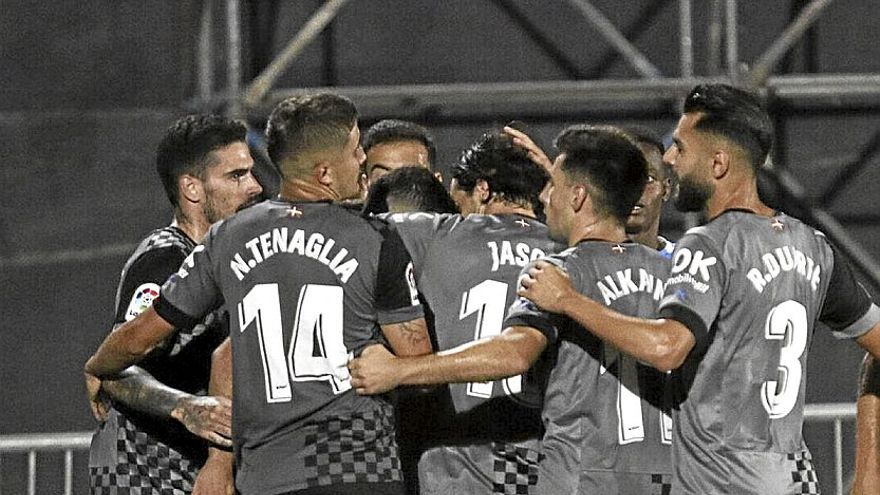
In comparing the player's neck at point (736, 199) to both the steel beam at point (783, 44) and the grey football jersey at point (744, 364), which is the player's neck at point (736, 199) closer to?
the grey football jersey at point (744, 364)

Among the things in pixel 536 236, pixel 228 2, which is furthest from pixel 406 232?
pixel 228 2

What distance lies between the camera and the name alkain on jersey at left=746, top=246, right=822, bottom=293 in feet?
14.5

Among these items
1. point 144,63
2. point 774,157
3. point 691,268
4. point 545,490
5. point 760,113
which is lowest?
point 545,490

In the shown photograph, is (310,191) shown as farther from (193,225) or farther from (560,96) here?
(560,96)

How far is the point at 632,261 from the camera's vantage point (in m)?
4.54

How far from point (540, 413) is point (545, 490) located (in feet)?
1.52

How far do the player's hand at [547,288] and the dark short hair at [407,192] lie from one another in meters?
1.04

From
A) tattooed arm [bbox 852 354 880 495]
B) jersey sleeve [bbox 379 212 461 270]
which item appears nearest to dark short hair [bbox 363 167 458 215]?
jersey sleeve [bbox 379 212 461 270]

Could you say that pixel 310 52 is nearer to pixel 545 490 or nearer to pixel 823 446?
pixel 823 446

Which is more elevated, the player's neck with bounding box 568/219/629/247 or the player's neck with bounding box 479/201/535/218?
the player's neck with bounding box 479/201/535/218

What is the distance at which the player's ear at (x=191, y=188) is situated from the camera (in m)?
5.31

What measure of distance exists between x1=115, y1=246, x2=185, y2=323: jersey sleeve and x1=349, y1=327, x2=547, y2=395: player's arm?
83 cm

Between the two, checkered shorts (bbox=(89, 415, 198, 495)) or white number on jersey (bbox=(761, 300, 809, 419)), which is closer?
white number on jersey (bbox=(761, 300, 809, 419))

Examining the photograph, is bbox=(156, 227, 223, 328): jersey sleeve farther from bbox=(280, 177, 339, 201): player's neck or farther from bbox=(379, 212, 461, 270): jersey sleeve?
bbox=(379, 212, 461, 270): jersey sleeve
